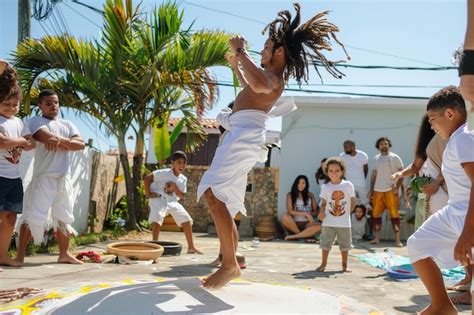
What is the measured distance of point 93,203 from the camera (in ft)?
29.6

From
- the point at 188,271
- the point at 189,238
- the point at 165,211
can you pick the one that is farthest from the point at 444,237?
the point at 165,211

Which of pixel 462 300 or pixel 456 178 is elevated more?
pixel 456 178

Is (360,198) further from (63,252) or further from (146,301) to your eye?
(146,301)

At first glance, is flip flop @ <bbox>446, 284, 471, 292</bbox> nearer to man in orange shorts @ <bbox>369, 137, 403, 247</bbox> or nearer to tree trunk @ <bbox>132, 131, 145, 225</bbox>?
man in orange shorts @ <bbox>369, 137, 403, 247</bbox>

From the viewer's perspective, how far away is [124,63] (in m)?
8.57

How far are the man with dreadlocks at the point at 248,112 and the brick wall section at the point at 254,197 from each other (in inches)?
302

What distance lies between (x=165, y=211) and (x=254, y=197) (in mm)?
4767

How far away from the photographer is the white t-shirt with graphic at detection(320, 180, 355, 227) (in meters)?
5.46

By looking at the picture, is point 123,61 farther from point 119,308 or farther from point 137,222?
point 119,308

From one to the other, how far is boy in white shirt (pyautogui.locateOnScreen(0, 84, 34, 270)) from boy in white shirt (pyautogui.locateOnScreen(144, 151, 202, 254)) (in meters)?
2.46

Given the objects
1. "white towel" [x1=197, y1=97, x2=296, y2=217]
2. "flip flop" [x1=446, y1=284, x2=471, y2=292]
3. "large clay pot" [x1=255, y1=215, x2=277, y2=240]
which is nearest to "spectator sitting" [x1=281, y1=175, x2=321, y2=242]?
"large clay pot" [x1=255, y1=215, x2=277, y2=240]

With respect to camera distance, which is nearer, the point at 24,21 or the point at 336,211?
the point at 336,211

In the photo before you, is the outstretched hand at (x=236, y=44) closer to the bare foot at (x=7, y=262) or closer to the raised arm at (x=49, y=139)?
the raised arm at (x=49, y=139)

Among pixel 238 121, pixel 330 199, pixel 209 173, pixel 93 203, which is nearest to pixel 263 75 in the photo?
pixel 238 121
